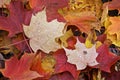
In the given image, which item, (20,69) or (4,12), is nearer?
(20,69)

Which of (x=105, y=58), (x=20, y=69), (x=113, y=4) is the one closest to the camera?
(x=20, y=69)

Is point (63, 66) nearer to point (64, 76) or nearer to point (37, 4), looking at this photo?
point (64, 76)

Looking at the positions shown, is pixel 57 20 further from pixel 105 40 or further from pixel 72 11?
pixel 105 40

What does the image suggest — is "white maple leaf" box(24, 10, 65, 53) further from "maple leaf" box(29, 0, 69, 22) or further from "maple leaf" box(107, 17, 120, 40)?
"maple leaf" box(107, 17, 120, 40)

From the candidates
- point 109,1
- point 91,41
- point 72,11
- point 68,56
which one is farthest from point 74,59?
point 109,1

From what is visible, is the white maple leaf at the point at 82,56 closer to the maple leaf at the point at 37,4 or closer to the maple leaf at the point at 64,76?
the maple leaf at the point at 64,76

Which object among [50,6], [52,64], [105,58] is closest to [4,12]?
[50,6]
